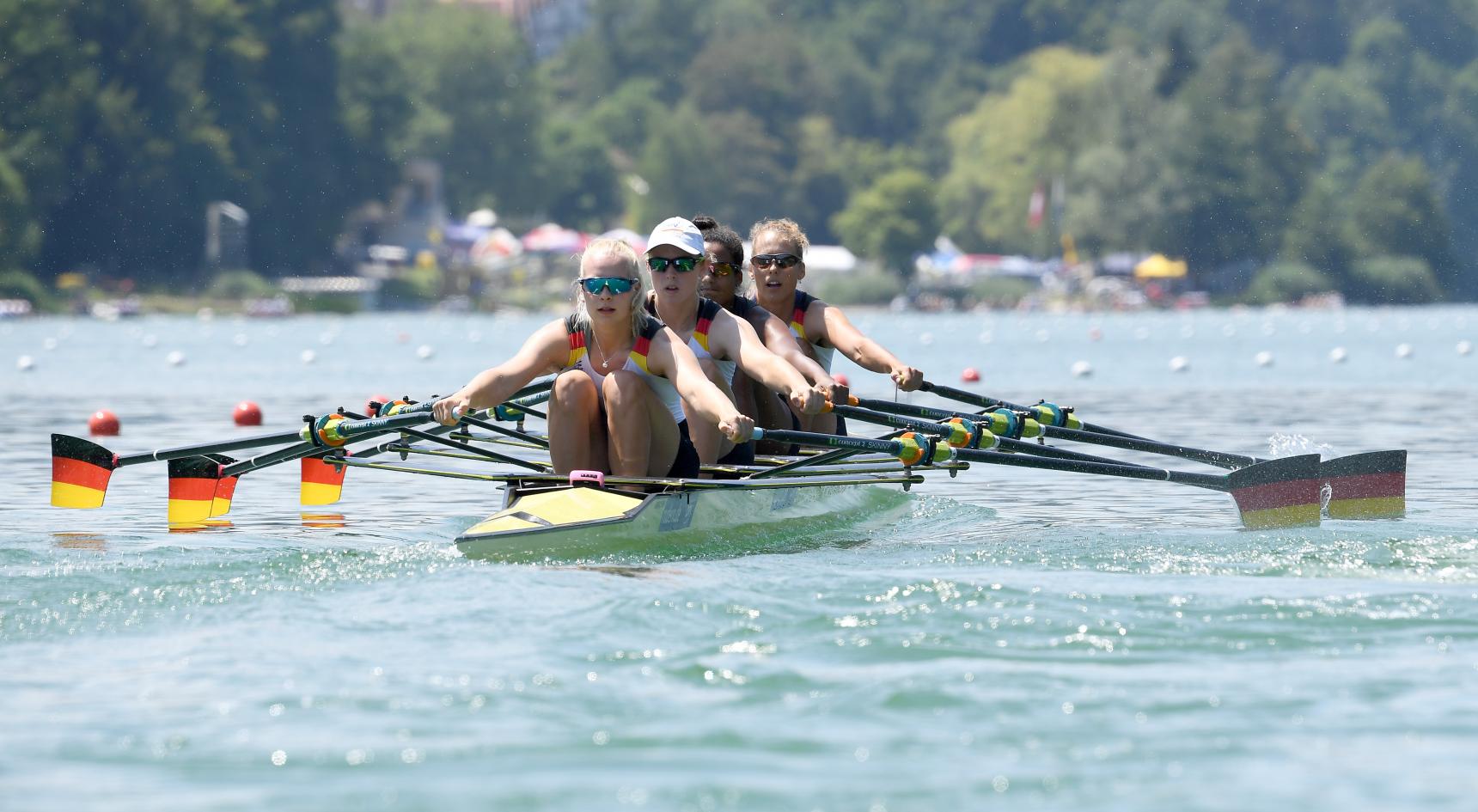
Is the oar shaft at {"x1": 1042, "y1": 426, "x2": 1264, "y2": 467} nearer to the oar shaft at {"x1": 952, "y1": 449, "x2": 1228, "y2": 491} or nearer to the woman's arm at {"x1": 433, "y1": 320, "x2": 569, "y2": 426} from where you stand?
the oar shaft at {"x1": 952, "y1": 449, "x2": 1228, "y2": 491}

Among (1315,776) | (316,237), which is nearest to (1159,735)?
(1315,776)

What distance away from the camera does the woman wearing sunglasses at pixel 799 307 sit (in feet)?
32.3

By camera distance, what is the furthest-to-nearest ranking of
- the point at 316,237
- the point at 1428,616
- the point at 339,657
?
the point at 316,237, the point at 1428,616, the point at 339,657

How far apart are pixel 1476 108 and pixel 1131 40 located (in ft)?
61.3

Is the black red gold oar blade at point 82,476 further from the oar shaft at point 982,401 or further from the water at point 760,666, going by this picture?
the oar shaft at point 982,401

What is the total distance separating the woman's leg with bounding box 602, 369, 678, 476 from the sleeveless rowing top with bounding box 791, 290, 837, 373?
6.80 feet

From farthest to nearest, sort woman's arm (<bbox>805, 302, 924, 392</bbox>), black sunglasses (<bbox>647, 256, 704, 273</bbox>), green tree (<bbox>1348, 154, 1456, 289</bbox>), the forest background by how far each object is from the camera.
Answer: green tree (<bbox>1348, 154, 1456, 289</bbox>) < the forest background < woman's arm (<bbox>805, 302, 924, 392</bbox>) < black sunglasses (<bbox>647, 256, 704, 273</bbox>)

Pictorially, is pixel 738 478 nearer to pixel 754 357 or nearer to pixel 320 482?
pixel 754 357

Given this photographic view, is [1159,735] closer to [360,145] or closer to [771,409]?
[771,409]

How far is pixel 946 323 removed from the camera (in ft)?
200

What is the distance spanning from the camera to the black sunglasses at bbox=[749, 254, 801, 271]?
9797 mm

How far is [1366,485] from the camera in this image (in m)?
9.29

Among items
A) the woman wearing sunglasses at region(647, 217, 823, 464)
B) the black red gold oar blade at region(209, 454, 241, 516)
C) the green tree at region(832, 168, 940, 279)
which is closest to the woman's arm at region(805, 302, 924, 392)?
the woman wearing sunglasses at region(647, 217, 823, 464)

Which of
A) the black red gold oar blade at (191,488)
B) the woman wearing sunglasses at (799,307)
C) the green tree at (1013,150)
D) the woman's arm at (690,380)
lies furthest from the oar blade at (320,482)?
the green tree at (1013,150)
